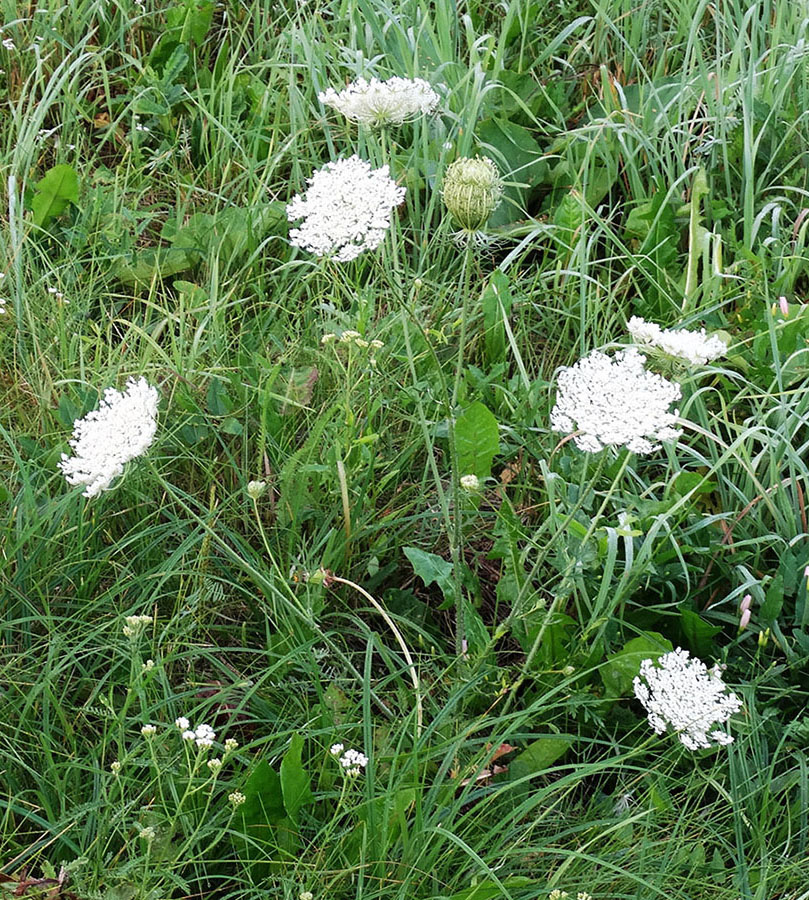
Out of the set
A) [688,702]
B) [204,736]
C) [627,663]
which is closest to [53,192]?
[204,736]

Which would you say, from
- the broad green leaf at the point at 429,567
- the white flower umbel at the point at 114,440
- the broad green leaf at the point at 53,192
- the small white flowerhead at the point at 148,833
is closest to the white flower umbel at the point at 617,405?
the broad green leaf at the point at 429,567

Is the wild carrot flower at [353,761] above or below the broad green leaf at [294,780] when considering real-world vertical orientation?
above

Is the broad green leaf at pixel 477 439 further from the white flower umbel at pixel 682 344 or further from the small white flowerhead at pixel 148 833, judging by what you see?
the small white flowerhead at pixel 148 833

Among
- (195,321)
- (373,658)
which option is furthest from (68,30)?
(373,658)

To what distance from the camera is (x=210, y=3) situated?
2533 mm

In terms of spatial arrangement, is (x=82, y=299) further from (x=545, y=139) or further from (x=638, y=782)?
(x=638, y=782)

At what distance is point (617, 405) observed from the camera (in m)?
1.14

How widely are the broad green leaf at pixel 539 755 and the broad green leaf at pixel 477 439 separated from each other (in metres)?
0.42

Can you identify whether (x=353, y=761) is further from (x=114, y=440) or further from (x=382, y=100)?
(x=382, y=100)

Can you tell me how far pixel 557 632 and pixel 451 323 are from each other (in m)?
0.69

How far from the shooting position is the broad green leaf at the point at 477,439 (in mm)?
1579

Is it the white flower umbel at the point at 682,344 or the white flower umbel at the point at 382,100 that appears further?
the white flower umbel at the point at 382,100

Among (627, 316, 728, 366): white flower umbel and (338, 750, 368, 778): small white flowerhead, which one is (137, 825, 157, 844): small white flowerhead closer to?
(338, 750, 368, 778): small white flowerhead

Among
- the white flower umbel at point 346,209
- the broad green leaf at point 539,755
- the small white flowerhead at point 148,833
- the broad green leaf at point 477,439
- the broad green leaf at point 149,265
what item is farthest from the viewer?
the broad green leaf at point 149,265
